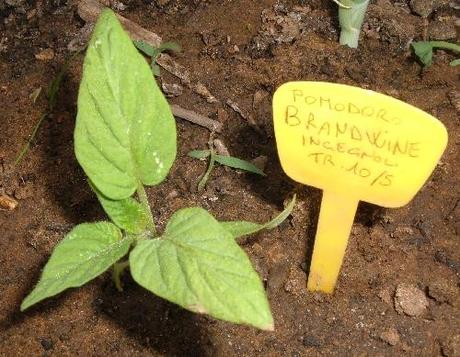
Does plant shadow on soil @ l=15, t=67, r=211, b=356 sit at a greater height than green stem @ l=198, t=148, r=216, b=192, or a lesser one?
lesser

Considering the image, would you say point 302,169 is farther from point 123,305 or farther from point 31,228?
point 31,228

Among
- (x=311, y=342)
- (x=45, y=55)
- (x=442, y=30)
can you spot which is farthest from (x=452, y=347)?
(x=45, y=55)

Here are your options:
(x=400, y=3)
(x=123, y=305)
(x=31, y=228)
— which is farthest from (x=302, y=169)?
(x=400, y=3)

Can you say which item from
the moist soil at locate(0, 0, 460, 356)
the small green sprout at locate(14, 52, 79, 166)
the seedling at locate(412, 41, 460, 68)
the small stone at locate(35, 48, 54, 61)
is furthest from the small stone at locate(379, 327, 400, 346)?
the small stone at locate(35, 48, 54, 61)

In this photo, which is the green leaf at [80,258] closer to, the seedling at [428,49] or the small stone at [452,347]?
the small stone at [452,347]

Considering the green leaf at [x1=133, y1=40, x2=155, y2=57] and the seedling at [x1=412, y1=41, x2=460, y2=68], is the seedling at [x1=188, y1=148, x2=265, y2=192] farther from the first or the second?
the seedling at [x1=412, y1=41, x2=460, y2=68]

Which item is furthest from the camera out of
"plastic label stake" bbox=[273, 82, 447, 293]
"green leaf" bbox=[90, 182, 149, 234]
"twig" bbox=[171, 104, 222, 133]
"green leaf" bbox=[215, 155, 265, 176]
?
"twig" bbox=[171, 104, 222, 133]
